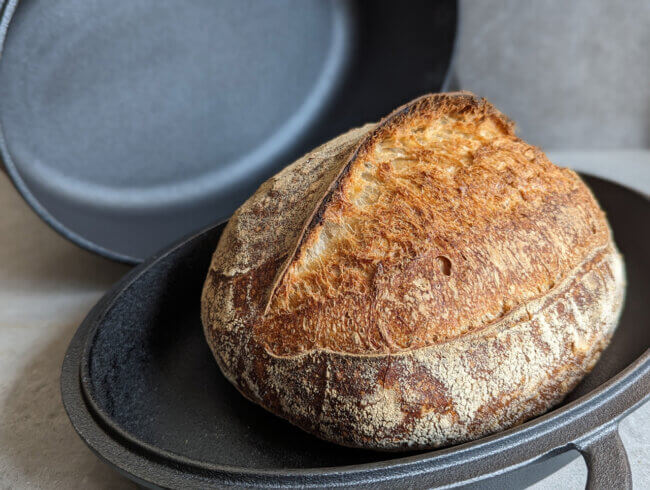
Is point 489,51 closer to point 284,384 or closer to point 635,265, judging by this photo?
point 635,265

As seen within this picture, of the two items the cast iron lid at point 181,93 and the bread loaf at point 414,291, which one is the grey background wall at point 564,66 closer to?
the cast iron lid at point 181,93

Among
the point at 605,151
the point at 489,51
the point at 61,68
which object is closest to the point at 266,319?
the point at 61,68

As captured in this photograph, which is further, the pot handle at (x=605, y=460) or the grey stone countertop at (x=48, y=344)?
the grey stone countertop at (x=48, y=344)

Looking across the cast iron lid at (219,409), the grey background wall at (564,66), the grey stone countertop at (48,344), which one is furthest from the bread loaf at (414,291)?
the grey background wall at (564,66)

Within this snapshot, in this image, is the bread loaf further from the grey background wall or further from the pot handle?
the grey background wall

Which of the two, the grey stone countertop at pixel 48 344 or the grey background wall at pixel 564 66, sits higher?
the grey background wall at pixel 564 66

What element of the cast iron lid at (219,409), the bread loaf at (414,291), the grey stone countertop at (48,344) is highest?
the bread loaf at (414,291)

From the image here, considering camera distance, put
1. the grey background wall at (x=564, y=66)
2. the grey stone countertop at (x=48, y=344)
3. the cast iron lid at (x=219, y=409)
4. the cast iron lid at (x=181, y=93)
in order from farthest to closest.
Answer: the grey background wall at (x=564, y=66)
the cast iron lid at (x=181, y=93)
the grey stone countertop at (x=48, y=344)
the cast iron lid at (x=219, y=409)
